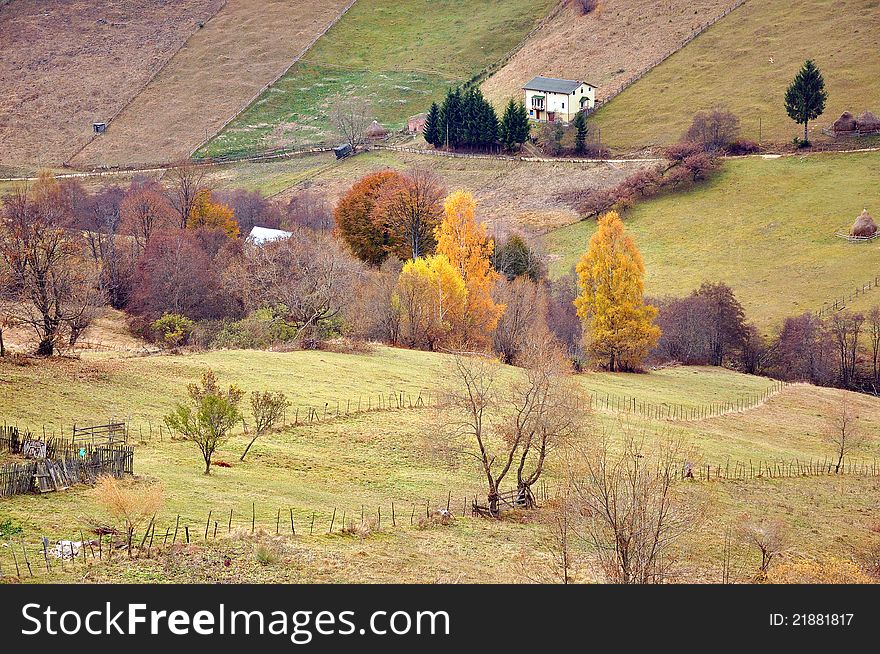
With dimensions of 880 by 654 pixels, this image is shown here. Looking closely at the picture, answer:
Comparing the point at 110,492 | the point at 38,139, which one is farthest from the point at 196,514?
the point at 38,139

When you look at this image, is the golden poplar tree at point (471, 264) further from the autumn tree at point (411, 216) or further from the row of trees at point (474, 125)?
the row of trees at point (474, 125)

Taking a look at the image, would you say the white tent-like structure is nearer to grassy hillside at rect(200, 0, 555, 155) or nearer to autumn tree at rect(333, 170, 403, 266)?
autumn tree at rect(333, 170, 403, 266)

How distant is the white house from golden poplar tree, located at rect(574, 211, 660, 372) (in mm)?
60021

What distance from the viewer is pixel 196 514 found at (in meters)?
32.9

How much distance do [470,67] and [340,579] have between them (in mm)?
146681

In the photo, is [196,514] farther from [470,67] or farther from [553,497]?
[470,67]

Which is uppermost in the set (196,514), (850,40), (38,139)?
(850,40)

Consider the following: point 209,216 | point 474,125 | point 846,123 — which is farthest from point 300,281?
point 846,123

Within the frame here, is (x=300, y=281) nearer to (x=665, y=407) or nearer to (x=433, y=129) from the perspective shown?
(x=665, y=407)

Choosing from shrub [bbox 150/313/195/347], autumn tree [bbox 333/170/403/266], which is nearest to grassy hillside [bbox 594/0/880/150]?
autumn tree [bbox 333/170/403/266]

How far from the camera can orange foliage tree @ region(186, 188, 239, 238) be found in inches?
3826

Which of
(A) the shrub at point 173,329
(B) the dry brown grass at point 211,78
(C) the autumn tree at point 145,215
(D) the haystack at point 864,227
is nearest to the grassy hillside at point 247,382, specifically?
(A) the shrub at point 173,329

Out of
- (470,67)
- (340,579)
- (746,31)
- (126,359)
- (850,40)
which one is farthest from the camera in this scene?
(470,67)

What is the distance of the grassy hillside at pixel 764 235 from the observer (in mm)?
88688
